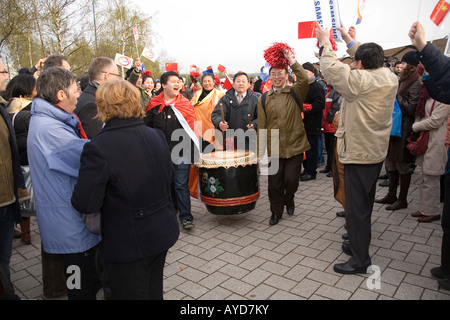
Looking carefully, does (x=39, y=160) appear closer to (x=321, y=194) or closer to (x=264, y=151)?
(x=264, y=151)

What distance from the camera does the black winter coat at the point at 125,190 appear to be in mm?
1990

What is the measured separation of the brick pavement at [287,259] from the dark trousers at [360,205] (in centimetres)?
24

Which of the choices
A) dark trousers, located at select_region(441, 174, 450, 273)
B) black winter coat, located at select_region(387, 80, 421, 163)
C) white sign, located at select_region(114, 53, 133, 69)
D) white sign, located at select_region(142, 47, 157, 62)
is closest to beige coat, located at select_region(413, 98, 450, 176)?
black winter coat, located at select_region(387, 80, 421, 163)

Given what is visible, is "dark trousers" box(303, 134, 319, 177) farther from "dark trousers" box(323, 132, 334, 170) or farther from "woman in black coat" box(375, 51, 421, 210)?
"woman in black coat" box(375, 51, 421, 210)

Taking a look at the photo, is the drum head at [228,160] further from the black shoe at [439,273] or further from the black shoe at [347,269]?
the black shoe at [439,273]

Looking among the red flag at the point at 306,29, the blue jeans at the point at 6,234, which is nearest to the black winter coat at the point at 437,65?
the red flag at the point at 306,29

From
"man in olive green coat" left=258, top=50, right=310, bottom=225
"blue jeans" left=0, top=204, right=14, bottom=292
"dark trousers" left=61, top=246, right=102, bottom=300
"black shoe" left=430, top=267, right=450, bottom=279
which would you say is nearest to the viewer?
"dark trousers" left=61, top=246, right=102, bottom=300

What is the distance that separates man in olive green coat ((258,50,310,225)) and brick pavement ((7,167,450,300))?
1.80 feet

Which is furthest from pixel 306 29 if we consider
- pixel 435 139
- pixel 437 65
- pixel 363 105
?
pixel 435 139

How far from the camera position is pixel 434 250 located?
147 inches

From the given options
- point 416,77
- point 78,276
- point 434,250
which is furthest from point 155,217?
point 416,77

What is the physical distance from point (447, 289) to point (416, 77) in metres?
3.00

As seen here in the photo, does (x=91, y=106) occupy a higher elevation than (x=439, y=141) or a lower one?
higher

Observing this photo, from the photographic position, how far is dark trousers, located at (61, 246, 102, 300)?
8.05 feet
